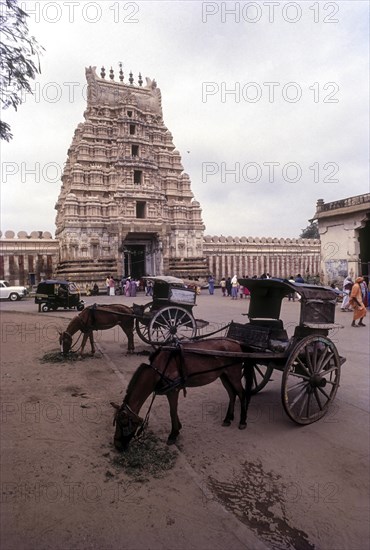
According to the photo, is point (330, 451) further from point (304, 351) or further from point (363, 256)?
point (363, 256)

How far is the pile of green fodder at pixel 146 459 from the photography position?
346 cm

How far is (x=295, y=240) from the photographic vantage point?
40281 millimetres

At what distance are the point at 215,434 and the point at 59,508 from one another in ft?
6.48

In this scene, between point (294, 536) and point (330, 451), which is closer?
point (294, 536)

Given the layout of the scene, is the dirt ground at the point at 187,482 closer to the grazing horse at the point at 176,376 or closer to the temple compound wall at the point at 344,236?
the grazing horse at the point at 176,376

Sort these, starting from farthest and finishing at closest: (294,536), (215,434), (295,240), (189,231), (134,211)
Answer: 1. (295,240)
2. (189,231)
3. (134,211)
4. (215,434)
5. (294,536)

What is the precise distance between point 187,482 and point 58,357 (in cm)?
500

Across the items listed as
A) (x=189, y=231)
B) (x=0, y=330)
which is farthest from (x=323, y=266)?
(x=0, y=330)

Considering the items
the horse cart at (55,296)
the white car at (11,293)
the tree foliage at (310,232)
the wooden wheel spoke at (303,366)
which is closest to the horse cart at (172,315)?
the wooden wheel spoke at (303,366)

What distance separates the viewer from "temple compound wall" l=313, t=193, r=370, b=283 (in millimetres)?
17766

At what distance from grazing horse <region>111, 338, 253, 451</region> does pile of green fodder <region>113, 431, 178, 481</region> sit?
115mm

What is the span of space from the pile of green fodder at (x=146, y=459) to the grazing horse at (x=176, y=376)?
0.12 m

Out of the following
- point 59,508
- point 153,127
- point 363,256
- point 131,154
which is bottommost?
point 59,508

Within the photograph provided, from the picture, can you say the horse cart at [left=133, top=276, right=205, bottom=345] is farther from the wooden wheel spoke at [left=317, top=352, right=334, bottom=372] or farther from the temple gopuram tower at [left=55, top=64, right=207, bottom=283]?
the temple gopuram tower at [left=55, top=64, right=207, bottom=283]
